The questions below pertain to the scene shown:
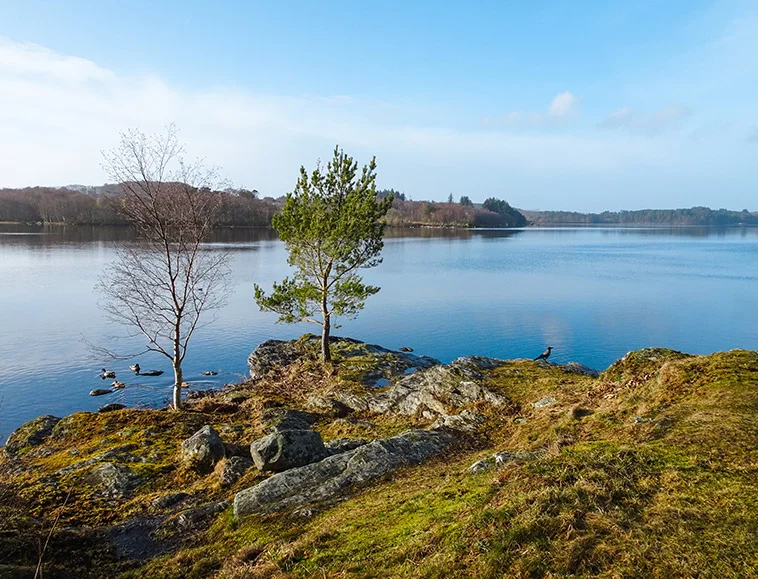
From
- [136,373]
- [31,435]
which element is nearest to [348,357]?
[136,373]

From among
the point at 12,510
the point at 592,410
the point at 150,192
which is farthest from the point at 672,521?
the point at 150,192

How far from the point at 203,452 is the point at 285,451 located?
2603 mm

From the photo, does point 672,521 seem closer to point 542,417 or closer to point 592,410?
point 592,410

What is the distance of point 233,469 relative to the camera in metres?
10.9

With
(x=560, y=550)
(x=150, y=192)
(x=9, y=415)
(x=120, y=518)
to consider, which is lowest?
(x=9, y=415)

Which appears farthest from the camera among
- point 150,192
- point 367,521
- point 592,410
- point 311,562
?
point 150,192

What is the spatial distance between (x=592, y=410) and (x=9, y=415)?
2556 centimetres

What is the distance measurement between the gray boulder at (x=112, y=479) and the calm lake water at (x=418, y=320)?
42.4 ft

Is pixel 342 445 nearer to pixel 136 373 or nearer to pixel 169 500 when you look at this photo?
pixel 169 500

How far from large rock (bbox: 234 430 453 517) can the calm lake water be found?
17871 millimetres

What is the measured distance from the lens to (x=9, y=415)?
71.9 ft

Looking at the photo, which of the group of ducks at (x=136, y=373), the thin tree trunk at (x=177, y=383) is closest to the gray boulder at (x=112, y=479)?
the thin tree trunk at (x=177, y=383)

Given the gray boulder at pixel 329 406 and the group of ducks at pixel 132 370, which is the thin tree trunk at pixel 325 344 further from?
the group of ducks at pixel 132 370

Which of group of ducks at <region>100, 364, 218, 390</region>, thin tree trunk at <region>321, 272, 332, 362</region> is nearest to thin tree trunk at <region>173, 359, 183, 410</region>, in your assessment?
thin tree trunk at <region>321, 272, 332, 362</region>
